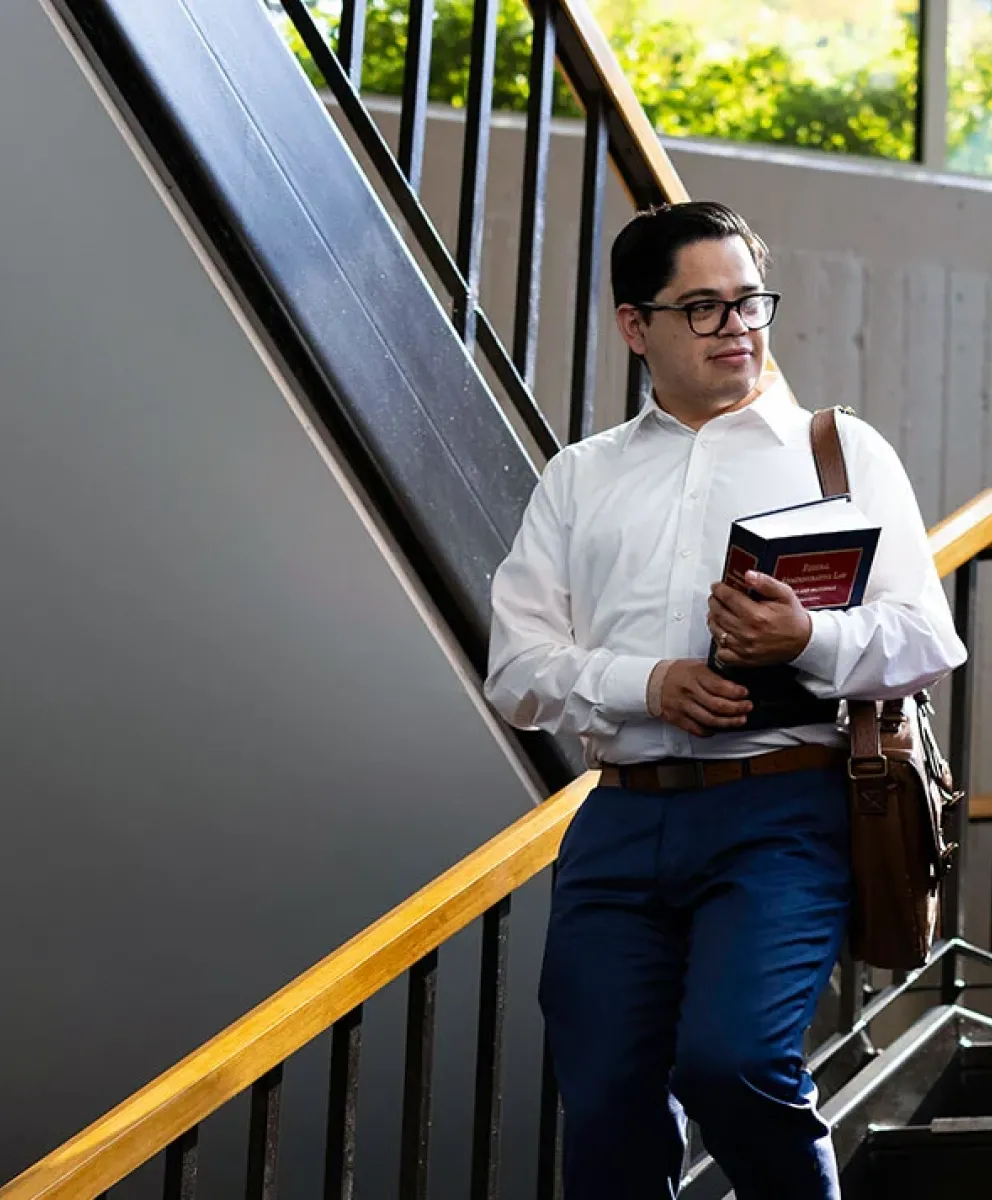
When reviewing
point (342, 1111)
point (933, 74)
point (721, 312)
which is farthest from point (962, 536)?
point (933, 74)

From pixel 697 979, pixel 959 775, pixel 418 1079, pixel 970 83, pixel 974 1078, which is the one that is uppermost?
pixel 970 83

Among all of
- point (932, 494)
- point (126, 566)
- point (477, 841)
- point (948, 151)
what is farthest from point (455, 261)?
point (948, 151)

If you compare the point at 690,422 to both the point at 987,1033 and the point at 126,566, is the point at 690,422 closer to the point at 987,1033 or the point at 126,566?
the point at 126,566

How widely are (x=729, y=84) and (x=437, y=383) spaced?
3564 mm

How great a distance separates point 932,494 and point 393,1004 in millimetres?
3282

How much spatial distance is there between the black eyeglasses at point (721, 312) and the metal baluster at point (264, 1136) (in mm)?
919

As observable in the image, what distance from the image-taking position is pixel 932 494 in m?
5.25

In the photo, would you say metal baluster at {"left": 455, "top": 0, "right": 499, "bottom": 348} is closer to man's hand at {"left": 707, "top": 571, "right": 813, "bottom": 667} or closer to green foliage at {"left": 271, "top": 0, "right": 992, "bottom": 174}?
man's hand at {"left": 707, "top": 571, "right": 813, "bottom": 667}

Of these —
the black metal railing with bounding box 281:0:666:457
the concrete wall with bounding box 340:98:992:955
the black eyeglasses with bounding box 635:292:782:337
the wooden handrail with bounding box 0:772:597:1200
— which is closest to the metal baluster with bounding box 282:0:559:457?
the black metal railing with bounding box 281:0:666:457

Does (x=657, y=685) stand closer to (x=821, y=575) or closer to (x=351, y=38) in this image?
(x=821, y=575)

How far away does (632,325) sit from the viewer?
1868 mm

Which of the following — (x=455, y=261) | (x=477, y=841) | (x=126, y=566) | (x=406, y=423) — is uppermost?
(x=455, y=261)

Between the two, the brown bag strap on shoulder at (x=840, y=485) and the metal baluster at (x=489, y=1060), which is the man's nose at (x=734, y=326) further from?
the metal baluster at (x=489, y=1060)

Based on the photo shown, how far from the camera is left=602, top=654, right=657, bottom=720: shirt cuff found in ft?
5.53
